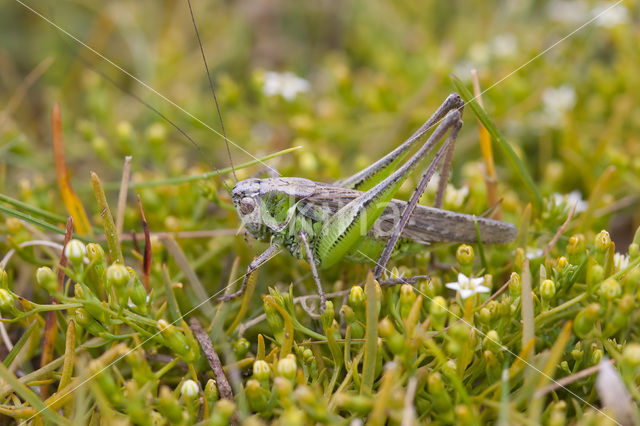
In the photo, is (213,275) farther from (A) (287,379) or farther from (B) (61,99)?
(B) (61,99)

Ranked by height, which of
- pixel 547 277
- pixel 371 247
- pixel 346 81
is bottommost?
pixel 547 277

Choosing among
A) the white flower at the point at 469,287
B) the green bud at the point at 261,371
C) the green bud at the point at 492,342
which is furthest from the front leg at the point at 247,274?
the green bud at the point at 492,342

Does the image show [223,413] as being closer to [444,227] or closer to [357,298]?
[357,298]

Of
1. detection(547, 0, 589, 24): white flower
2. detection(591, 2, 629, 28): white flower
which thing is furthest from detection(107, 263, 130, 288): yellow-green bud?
detection(547, 0, 589, 24): white flower

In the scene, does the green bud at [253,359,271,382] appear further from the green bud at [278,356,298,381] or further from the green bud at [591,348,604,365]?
the green bud at [591,348,604,365]

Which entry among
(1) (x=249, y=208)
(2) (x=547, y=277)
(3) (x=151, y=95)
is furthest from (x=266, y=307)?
(3) (x=151, y=95)

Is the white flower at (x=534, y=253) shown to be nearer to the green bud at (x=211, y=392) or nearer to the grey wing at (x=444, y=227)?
the grey wing at (x=444, y=227)

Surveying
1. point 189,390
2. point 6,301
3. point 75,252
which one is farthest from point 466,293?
point 6,301
